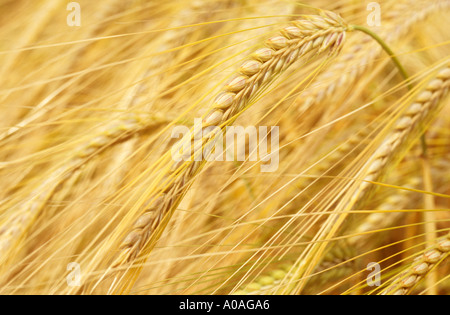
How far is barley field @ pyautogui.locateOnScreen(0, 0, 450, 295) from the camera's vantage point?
1.58 feet

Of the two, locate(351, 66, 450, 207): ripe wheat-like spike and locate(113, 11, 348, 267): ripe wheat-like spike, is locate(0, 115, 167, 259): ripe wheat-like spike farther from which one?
locate(351, 66, 450, 207): ripe wheat-like spike

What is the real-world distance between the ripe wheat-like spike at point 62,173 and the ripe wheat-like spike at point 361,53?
0.98 ft

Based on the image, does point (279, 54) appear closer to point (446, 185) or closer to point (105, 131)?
point (105, 131)

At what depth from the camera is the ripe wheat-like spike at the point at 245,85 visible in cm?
41

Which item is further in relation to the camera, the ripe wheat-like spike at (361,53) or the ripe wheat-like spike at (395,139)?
the ripe wheat-like spike at (361,53)

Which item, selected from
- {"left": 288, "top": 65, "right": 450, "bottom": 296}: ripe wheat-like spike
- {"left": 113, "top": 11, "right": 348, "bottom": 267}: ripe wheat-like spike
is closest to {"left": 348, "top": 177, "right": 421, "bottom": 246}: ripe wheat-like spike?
{"left": 288, "top": 65, "right": 450, "bottom": 296}: ripe wheat-like spike

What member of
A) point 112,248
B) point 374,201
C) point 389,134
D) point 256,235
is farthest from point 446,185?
→ point 112,248

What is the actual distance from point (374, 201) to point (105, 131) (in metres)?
0.50

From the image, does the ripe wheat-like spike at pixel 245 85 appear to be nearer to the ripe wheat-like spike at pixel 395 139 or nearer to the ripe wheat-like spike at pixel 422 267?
the ripe wheat-like spike at pixel 395 139

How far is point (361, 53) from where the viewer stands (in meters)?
0.62

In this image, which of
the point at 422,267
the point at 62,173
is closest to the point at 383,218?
the point at 422,267

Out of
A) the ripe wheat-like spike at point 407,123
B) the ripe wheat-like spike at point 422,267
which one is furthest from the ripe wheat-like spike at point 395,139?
the ripe wheat-like spike at point 422,267

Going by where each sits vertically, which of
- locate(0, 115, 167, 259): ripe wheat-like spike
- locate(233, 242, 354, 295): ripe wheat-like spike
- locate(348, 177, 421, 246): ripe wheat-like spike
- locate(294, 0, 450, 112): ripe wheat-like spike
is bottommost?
locate(233, 242, 354, 295): ripe wheat-like spike
